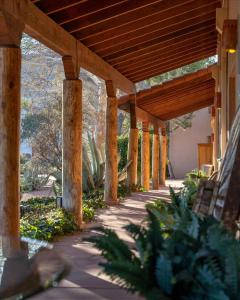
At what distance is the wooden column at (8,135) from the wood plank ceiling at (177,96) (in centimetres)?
791

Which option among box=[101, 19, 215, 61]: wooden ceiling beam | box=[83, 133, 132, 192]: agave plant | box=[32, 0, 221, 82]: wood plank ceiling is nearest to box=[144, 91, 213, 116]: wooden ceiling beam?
box=[83, 133, 132, 192]: agave plant

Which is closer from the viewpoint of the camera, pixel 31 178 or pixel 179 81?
pixel 179 81

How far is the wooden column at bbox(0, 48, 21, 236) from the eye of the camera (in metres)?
5.11

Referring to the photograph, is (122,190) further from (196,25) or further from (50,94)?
(50,94)

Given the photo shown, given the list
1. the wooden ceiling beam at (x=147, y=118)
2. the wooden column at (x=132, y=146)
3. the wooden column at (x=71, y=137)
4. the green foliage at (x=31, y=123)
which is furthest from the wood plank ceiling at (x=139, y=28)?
the green foliage at (x=31, y=123)

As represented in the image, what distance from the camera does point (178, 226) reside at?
6.76 ft

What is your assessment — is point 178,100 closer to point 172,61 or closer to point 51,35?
point 172,61

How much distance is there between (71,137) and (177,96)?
27.2ft

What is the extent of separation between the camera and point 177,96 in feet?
50.2

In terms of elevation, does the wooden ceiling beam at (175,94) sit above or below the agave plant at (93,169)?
above

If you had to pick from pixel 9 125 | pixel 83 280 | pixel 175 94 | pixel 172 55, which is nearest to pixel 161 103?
pixel 175 94

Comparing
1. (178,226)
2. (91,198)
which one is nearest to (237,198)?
(178,226)

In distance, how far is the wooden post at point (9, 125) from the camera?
5.11 m

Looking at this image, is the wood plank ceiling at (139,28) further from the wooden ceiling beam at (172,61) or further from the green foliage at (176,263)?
the green foliage at (176,263)
